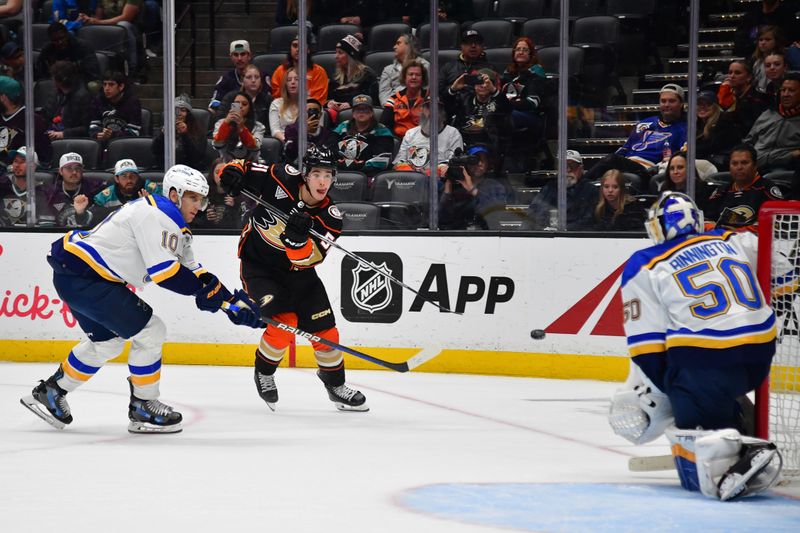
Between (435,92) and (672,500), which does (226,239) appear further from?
(672,500)

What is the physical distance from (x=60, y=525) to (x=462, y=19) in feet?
15.6

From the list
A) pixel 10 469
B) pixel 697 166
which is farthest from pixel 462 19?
pixel 10 469

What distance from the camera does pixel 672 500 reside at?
347 centimetres

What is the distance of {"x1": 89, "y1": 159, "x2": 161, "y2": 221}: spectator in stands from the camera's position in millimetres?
7312

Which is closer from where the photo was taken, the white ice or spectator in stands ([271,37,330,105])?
the white ice

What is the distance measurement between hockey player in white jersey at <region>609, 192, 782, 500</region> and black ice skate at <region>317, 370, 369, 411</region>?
A: 201cm

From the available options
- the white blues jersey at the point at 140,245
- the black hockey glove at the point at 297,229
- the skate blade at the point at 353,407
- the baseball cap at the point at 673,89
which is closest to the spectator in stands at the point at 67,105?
the black hockey glove at the point at 297,229

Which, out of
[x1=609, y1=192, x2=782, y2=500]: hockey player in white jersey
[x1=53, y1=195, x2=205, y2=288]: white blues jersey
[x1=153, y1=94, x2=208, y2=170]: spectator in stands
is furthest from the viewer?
[x1=153, y1=94, x2=208, y2=170]: spectator in stands

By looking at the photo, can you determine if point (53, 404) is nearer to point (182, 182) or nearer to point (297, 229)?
point (182, 182)

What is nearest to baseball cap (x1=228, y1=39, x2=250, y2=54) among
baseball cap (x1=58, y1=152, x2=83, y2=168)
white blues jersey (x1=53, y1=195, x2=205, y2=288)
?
baseball cap (x1=58, y1=152, x2=83, y2=168)

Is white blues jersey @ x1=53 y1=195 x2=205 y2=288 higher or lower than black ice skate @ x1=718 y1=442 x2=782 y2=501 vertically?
higher

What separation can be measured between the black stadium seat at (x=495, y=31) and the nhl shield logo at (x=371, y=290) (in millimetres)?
1455

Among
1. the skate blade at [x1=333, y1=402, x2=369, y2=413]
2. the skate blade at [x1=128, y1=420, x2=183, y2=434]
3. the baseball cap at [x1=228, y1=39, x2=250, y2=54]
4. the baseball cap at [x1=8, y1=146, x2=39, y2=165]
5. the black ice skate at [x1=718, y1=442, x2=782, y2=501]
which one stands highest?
the baseball cap at [x1=228, y1=39, x2=250, y2=54]

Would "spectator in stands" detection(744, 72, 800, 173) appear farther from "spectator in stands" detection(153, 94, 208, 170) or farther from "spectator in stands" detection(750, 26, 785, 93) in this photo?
"spectator in stands" detection(153, 94, 208, 170)
